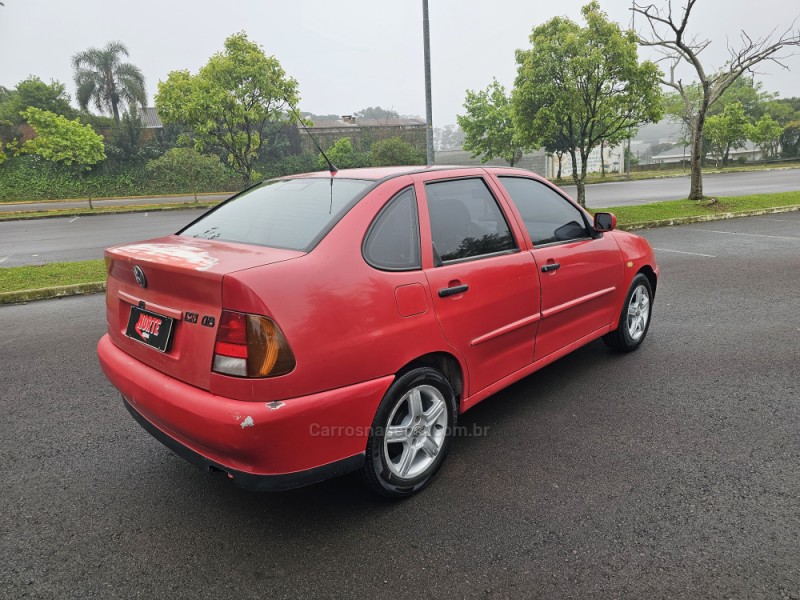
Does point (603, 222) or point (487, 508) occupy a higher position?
point (603, 222)

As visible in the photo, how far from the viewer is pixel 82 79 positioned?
46094 mm

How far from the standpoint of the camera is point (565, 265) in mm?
3500

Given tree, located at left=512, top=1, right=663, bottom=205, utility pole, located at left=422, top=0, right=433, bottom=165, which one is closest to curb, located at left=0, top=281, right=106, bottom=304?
utility pole, located at left=422, top=0, right=433, bottom=165

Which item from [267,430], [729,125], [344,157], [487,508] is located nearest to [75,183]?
[344,157]

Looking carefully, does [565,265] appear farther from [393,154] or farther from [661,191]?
[393,154]

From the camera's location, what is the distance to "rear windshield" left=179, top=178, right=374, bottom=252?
2.53 m

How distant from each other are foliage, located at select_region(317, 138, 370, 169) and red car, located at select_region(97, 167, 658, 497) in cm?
3991

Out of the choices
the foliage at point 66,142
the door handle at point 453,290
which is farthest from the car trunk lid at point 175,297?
the foliage at point 66,142

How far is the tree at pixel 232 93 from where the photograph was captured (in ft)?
71.6

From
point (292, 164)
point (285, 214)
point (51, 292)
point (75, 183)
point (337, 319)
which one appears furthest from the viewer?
point (292, 164)

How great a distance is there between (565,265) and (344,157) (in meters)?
43.0

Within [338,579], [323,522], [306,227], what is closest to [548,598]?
[338,579]

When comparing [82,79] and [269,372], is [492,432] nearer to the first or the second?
[269,372]

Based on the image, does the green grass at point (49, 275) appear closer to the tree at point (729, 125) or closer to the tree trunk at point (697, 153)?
the tree trunk at point (697, 153)
